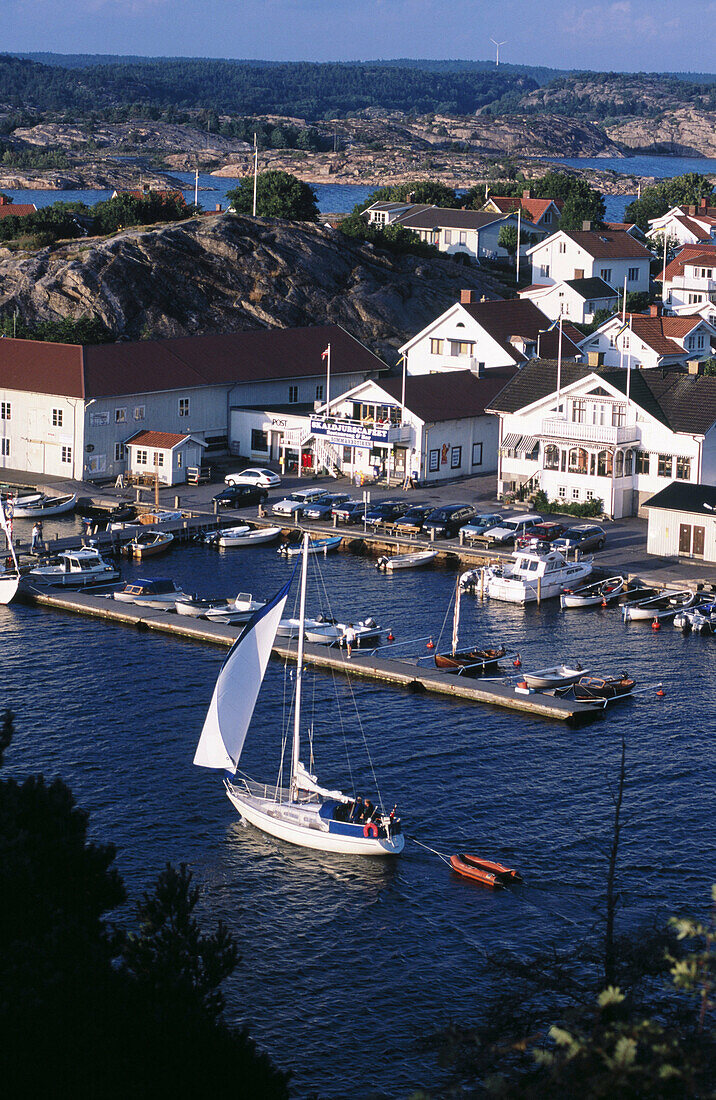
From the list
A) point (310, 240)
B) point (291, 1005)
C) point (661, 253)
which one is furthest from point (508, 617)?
point (661, 253)

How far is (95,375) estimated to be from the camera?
273 ft

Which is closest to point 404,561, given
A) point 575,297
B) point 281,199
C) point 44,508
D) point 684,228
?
point 44,508

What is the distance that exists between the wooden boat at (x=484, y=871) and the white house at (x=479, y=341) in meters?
57.8

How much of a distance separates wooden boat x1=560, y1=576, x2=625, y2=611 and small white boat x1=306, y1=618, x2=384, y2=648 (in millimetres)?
9465

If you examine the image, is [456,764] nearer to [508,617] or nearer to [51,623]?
[508,617]

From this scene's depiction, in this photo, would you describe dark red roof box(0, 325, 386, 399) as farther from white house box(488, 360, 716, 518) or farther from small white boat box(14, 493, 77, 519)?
white house box(488, 360, 716, 518)

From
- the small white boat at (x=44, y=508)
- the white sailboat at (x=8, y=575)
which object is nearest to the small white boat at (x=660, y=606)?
the white sailboat at (x=8, y=575)

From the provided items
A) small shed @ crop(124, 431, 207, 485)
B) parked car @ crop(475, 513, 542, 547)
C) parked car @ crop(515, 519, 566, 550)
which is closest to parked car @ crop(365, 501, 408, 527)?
parked car @ crop(475, 513, 542, 547)

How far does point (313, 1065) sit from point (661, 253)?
13975 cm

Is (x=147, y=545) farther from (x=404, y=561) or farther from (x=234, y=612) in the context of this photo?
(x=234, y=612)

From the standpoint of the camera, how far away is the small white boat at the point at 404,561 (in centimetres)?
6912

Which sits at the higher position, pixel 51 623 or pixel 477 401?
pixel 477 401

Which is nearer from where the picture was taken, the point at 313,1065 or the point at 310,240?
the point at 313,1065

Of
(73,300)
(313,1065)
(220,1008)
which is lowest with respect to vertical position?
(313,1065)
